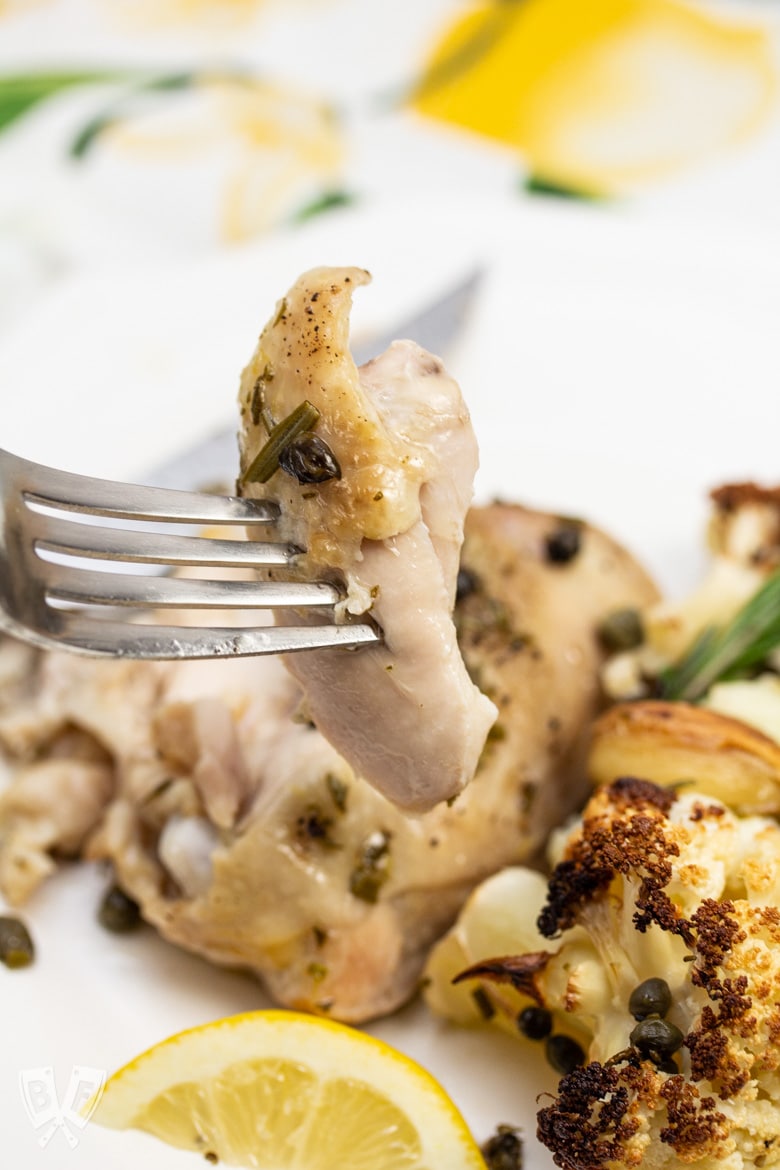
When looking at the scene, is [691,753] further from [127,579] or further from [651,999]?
[127,579]

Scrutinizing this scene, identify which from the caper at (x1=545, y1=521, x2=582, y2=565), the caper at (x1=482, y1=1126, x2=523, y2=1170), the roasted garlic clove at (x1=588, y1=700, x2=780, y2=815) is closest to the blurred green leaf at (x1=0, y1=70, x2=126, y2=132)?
the caper at (x1=545, y1=521, x2=582, y2=565)

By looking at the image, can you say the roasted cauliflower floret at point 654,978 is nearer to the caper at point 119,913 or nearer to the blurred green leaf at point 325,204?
the caper at point 119,913

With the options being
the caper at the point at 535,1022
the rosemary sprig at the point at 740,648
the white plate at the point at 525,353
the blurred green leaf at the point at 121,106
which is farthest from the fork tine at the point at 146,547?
the blurred green leaf at the point at 121,106

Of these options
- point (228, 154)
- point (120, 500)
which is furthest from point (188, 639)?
point (228, 154)

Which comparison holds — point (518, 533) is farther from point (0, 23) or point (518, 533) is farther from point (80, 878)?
point (0, 23)

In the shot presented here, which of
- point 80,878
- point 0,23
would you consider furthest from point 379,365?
point 0,23

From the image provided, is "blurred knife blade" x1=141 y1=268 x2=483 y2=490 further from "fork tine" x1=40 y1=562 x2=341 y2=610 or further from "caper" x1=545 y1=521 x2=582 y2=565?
"fork tine" x1=40 y1=562 x2=341 y2=610
